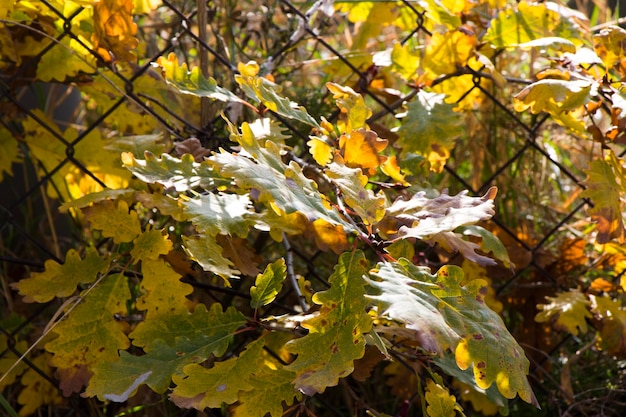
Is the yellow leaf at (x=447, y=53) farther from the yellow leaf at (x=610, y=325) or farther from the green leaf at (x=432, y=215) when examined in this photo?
the yellow leaf at (x=610, y=325)

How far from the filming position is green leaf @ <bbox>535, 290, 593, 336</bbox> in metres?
1.43

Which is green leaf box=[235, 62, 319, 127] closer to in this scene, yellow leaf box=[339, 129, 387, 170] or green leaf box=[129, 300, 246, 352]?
yellow leaf box=[339, 129, 387, 170]

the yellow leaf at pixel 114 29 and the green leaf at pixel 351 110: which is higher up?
the yellow leaf at pixel 114 29

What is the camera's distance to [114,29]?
4.12 ft

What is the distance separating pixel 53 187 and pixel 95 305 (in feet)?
1.46

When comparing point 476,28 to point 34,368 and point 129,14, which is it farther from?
point 34,368

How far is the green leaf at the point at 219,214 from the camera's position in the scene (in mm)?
928

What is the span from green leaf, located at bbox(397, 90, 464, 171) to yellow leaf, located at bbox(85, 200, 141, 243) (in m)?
0.45

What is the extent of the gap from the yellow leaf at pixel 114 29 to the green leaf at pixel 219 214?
0.38 meters

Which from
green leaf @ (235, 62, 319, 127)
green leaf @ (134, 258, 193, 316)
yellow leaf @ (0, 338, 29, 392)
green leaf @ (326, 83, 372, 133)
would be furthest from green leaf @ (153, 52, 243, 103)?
yellow leaf @ (0, 338, 29, 392)

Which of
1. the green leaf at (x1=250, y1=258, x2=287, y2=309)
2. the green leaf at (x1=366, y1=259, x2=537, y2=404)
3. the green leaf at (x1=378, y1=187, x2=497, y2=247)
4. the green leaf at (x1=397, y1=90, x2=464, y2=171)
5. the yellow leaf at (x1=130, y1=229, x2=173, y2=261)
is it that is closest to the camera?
the green leaf at (x1=366, y1=259, x2=537, y2=404)

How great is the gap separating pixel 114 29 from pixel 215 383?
601 millimetres

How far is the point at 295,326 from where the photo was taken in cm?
105

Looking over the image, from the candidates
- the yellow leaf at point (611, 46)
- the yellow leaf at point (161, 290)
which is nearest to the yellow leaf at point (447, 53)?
the yellow leaf at point (611, 46)
